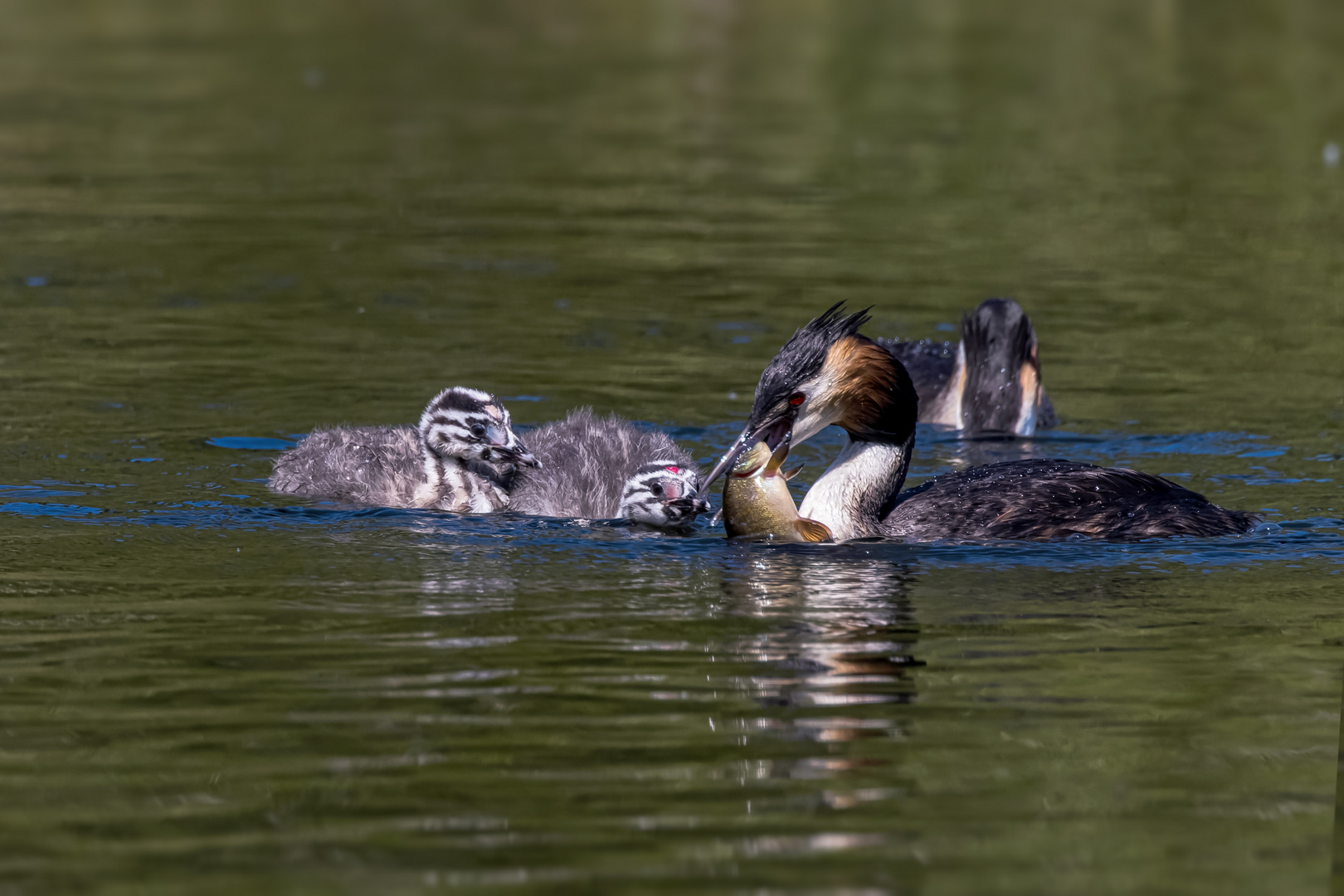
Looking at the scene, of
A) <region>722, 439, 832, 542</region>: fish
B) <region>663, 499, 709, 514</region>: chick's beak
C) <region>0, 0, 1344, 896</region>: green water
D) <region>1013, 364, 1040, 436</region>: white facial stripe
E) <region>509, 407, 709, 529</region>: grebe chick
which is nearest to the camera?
<region>0, 0, 1344, 896</region>: green water

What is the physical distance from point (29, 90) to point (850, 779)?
25.8m

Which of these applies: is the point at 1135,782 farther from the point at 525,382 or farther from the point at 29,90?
the point at 29,90

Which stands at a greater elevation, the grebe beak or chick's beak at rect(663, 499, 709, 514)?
the grebe beak

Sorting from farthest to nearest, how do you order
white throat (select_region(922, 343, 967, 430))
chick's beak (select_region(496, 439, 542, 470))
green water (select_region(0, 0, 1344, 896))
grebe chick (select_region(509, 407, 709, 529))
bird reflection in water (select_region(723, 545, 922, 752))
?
white throat (select_region(922, 343, 967, 430)) → chick's beak (select_region(496, 439, 542, 470)) → grebe chick (select_region(509, 407, 709, 529)) → bird reflection in water (select_region(723, 545, 922, 752)) → green water (select_region(0, 0, 1344, 896))

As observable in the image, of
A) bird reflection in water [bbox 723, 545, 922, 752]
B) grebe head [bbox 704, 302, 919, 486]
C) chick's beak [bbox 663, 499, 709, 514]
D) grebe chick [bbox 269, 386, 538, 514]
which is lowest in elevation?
bird reflection in water [bbox 723, 545, 922, 752]

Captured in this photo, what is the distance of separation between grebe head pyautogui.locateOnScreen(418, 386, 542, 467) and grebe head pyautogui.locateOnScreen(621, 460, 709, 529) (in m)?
0.60

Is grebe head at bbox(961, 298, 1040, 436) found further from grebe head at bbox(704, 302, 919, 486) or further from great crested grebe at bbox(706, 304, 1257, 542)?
grebe head at bbox(704, 302, 919, 486)

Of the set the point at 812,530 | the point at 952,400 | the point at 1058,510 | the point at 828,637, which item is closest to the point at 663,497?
the point at 812,530

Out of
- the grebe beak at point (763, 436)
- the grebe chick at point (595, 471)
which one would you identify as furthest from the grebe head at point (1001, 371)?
the grebe beak at point (763, 436)

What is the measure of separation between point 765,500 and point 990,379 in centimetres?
416

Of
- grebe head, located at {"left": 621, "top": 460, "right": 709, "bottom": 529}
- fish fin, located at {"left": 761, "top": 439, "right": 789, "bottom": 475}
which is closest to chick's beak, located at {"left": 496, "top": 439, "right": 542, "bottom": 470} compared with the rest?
grebe head, located at {"left": 621, "top": 460, "right": 709, "bottom": 529}

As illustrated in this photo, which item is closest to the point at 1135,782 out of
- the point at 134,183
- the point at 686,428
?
the point at 686,428

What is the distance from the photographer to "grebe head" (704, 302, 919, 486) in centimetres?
922

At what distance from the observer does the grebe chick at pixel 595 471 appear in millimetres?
10211
